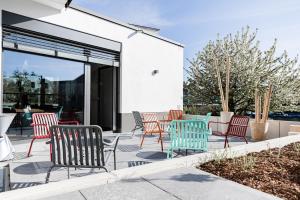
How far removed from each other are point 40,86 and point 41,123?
6.05ft

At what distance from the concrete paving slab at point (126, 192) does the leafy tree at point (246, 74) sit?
1073 centimetres

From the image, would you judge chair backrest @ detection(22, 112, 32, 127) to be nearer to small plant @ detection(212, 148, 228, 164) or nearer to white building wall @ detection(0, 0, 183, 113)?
white building wall @ detection(0, 0, 183, 113)

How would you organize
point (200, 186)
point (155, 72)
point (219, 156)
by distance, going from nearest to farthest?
1. point (200, 186)
2. point (219, 156)
3. point (155, 72)

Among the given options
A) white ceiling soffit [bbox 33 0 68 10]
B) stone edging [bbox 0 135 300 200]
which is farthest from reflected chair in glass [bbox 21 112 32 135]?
stone edging [bbox 0 135 300 200]

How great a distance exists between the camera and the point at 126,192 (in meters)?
2.54

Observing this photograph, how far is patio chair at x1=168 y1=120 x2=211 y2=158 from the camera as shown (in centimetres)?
478

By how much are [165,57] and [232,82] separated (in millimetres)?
4077

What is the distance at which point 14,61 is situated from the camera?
6.36m

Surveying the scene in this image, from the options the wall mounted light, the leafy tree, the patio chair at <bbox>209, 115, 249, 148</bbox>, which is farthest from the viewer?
the leafy tree

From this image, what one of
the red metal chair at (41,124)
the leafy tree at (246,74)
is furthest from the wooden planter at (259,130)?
the red metal chair at (41,124)

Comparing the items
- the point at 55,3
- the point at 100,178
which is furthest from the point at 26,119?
the point at 100,178

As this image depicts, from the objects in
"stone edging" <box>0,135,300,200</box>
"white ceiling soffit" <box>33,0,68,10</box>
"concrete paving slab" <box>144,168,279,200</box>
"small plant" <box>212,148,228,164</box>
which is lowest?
"concrete paving slab" <box>144,168,279,200</box>

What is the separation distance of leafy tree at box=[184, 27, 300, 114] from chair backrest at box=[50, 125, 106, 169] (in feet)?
34.1

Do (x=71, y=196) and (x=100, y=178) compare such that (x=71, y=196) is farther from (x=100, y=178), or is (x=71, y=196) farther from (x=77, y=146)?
(x=77, y=146)
